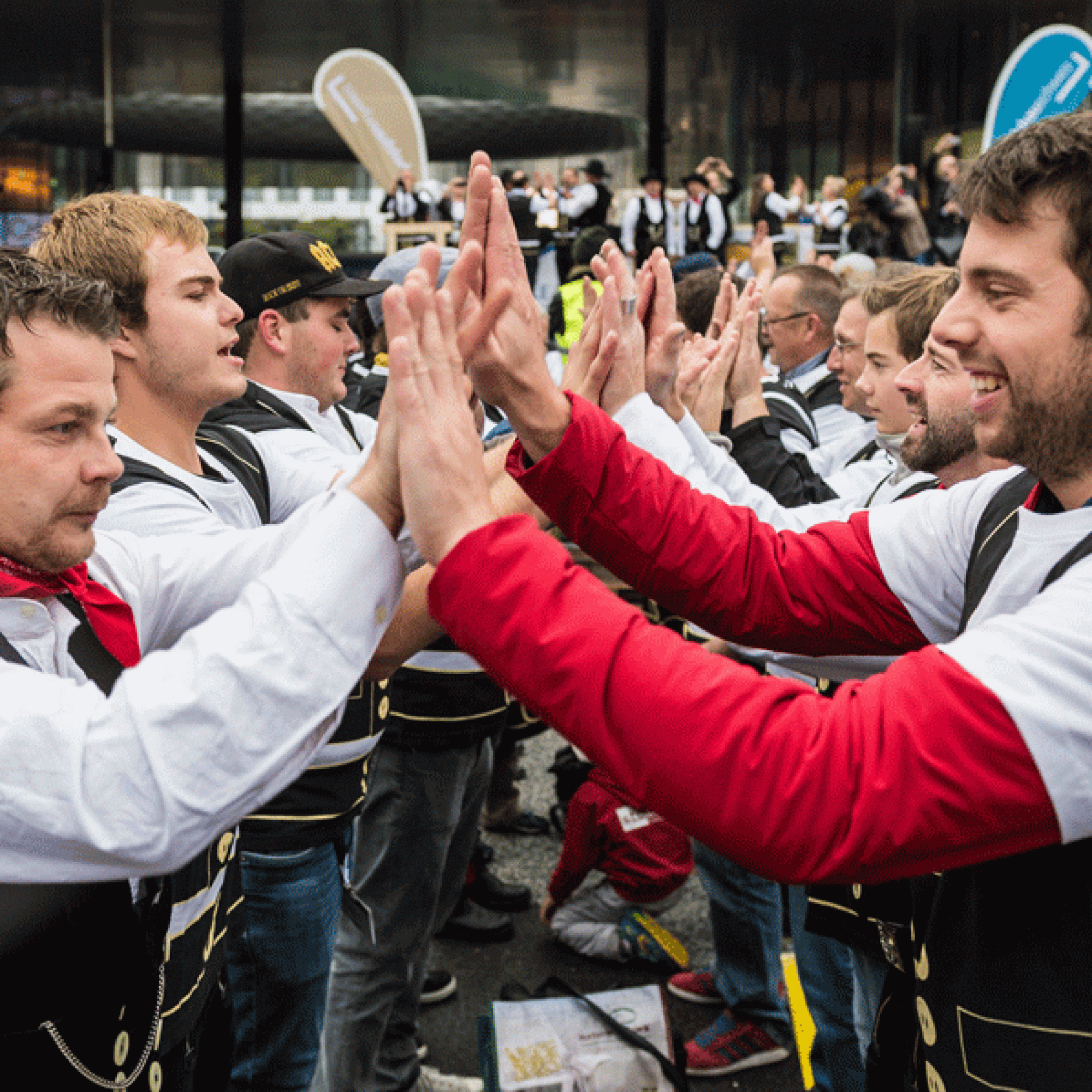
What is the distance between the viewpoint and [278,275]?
3145 millimetres

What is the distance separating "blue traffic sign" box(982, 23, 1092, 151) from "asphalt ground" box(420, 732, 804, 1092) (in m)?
4.92

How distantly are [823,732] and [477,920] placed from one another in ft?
10.6

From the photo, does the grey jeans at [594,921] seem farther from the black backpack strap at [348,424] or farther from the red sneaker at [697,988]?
the black backpack strap at [348,424]

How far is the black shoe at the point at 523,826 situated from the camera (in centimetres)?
492

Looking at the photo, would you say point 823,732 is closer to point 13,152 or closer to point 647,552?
point 647,552

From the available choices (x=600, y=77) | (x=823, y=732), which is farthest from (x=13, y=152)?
(x=823, y=732)

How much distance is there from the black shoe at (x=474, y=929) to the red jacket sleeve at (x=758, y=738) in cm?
311

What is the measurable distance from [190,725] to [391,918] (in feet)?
6.88

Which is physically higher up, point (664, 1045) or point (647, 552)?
point (647, 552)

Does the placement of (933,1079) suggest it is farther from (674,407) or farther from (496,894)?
(496,894)

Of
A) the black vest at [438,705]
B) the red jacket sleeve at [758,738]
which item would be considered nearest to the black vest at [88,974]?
the red jacket sleeve at [758,738]

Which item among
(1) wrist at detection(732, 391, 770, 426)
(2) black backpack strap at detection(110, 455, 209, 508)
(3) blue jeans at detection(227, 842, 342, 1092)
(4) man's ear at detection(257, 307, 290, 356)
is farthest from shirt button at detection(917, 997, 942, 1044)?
(4) man's ear at detection(257, 307, 290, 356)

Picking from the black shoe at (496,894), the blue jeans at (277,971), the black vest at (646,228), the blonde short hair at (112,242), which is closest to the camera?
the blonde short hair at (112,242)

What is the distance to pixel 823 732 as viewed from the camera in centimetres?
117
